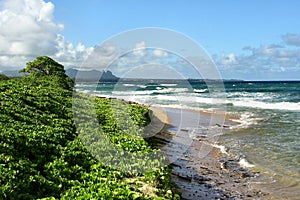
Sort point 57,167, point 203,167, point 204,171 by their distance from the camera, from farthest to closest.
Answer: point 203,167 → point 204,171 → point 57,167

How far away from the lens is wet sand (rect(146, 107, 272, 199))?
346 inches

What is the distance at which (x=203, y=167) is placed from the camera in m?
11.2

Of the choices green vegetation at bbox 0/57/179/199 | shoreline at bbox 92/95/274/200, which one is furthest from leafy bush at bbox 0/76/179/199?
shoreline at bbox 92/95/274/200

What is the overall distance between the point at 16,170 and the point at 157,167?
3.15 meters

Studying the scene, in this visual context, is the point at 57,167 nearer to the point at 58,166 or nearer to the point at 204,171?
the point at 58,166

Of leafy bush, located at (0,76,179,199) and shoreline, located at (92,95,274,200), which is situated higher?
leafy bush, located at (0,76,179,199)

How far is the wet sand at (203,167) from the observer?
8.80m

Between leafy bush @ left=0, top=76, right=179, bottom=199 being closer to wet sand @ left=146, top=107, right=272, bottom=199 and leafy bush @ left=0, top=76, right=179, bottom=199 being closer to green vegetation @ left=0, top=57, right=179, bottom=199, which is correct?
green vegetation @ left=0, top=57, right=179, bottom=199

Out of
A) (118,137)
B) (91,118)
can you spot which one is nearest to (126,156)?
(118,137)

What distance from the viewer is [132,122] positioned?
13.6 meters

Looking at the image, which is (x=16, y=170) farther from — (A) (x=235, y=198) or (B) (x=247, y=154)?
(B) (x=247, y=154)

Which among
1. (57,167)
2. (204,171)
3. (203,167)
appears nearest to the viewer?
(57,167)

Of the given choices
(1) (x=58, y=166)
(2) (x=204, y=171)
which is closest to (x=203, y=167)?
(2) (x=204, y=171)

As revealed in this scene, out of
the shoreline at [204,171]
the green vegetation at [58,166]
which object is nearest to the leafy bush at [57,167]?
the green vegetation at [58,166]
